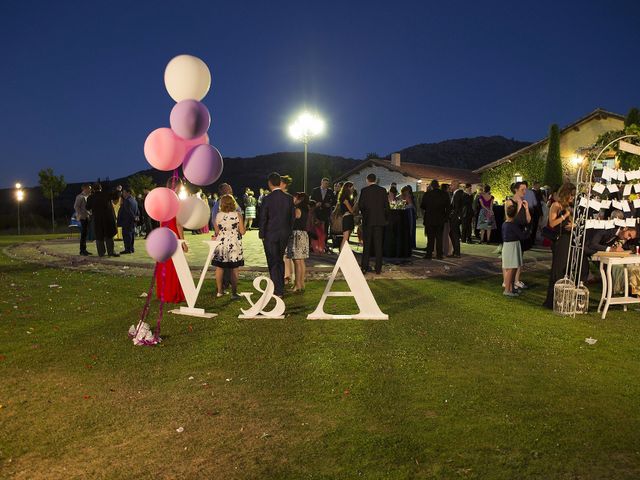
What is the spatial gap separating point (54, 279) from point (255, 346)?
702cm

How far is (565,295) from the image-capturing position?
8055 millimetres

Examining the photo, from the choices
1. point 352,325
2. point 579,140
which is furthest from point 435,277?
point 579,140

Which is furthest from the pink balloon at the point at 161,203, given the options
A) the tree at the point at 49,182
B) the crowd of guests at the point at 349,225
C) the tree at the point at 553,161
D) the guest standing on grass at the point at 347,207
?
the tree at the point at 49,182

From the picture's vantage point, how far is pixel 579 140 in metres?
37.2

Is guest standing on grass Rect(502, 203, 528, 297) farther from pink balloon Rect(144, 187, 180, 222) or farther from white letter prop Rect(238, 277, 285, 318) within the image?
pink balloon Rect(144, 187, 180, 222)

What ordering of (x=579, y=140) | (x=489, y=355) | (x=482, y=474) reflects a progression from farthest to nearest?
1. (x=579, y=140)
2. (x=489, y=355)
3. (x=482, y=474)

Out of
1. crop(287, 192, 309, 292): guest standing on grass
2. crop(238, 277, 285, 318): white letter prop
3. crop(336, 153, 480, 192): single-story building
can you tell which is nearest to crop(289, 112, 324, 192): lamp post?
crop(287, 192, 309, 292): guest standing on grass

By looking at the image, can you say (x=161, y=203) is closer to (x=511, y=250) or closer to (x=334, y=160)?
(x=511, y=250)

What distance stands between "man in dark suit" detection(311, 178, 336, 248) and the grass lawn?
7430 millimetres

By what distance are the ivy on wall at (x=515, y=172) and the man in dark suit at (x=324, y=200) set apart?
24.8 m

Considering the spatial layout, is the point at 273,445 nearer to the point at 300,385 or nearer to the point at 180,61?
the point at 300,385

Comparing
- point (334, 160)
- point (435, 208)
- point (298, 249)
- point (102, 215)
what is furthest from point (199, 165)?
point (334, 160)

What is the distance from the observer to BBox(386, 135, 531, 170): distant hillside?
13075 centimetres

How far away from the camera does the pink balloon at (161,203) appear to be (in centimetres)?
614
